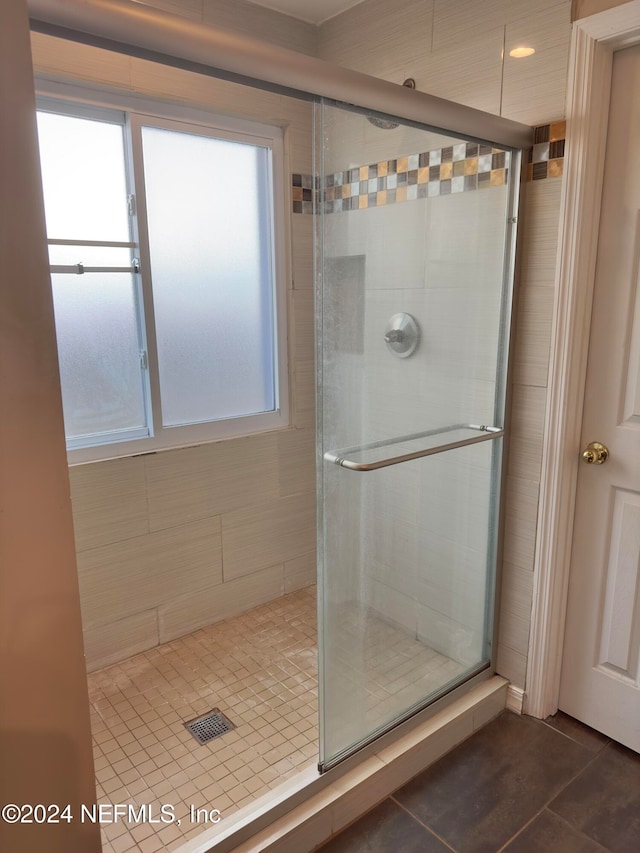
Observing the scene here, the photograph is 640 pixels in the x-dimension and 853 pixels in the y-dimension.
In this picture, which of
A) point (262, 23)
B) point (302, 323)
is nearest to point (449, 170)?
point (302, 323)

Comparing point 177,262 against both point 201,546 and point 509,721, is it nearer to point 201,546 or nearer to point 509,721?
point 201,546

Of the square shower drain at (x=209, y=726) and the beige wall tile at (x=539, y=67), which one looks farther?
the square shower drain at (x=209, y=726)

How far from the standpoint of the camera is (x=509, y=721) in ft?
6.39

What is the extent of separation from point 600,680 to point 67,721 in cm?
158

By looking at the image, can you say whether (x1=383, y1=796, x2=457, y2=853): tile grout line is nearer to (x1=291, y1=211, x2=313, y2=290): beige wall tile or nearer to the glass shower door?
the glass shower door

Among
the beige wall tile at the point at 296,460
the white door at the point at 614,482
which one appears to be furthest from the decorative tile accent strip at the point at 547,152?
the beige wall tile at the point at 296,460

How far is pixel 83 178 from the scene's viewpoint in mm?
1928

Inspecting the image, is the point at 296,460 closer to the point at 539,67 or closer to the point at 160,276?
the point at 160,276

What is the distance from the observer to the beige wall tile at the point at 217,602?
2.33m

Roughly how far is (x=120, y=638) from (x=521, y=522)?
1510 millimetres

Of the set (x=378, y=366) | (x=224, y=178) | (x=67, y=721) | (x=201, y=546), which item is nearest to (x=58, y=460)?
(x=67, y=721)

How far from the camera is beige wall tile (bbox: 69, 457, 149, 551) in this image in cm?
201

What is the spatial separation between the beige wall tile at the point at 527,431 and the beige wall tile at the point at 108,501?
4.29ft

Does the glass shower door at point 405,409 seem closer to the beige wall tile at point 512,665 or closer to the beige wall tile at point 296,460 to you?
the beige wall tile at point 512,665
